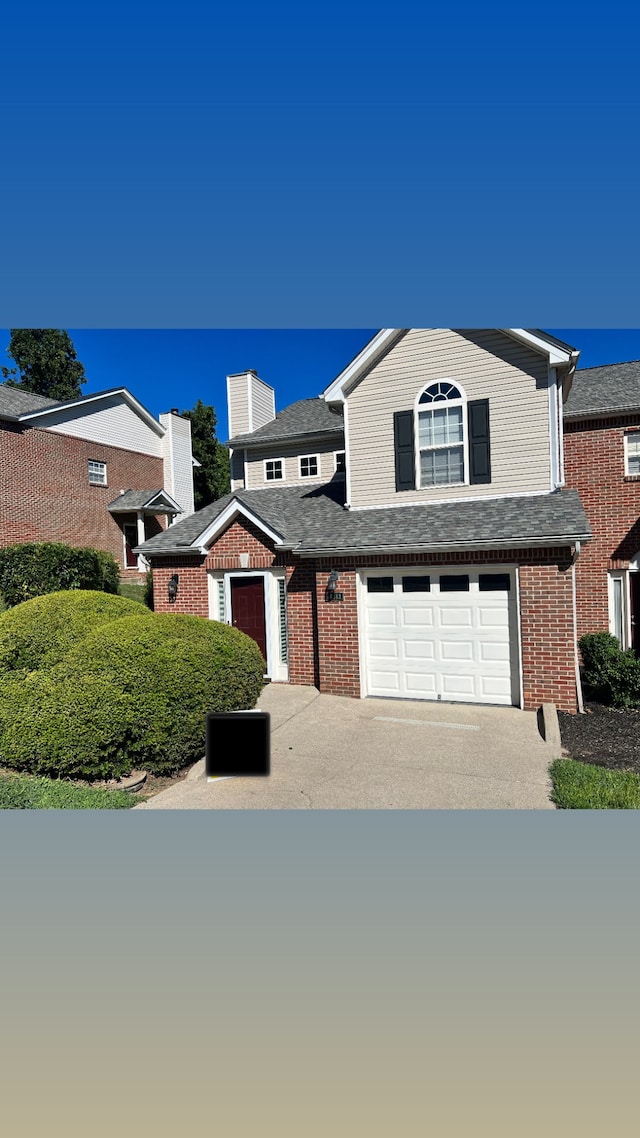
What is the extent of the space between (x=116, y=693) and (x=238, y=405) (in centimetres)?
1178

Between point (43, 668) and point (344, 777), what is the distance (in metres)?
4.23

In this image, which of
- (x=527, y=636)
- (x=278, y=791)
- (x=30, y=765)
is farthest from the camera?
(x=527, y=636)

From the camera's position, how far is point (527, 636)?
27.8ft

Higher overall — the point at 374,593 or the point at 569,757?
the point at 374,593

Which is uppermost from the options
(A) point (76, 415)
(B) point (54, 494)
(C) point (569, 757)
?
(A) point (76, 415)

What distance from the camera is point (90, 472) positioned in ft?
57.0

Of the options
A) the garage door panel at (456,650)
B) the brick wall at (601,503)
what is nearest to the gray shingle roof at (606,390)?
the brick wall at (601,503)

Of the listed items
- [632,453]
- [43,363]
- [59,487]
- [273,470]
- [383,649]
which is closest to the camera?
[383,649]

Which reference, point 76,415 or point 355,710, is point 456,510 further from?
point 76,415

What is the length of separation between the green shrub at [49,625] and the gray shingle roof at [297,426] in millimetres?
7616

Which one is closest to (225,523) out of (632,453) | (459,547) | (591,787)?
(459,547)

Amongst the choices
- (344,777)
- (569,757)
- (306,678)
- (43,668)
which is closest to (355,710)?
(306,678)

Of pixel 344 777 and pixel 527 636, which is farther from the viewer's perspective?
pixel 527 636

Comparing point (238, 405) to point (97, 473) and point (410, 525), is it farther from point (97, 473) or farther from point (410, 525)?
Result: point (410, 525)
